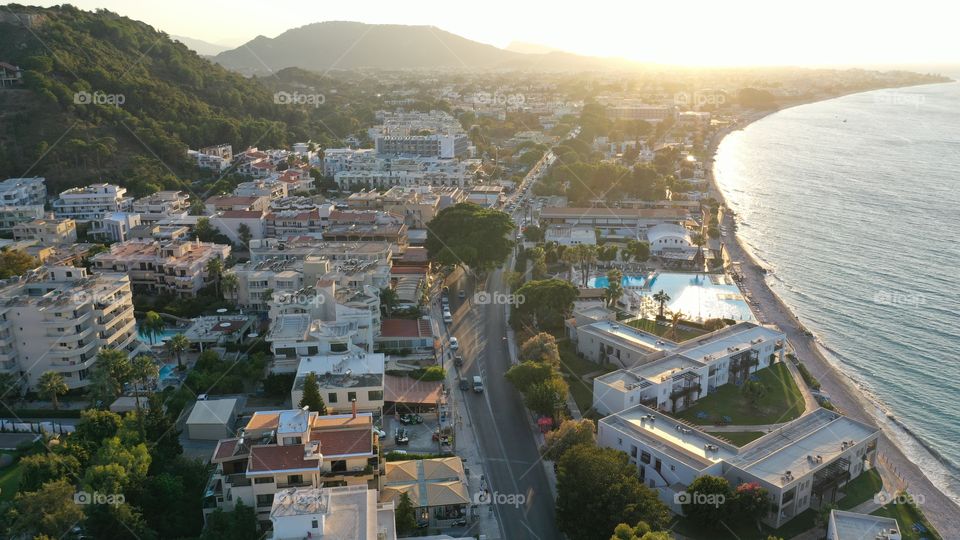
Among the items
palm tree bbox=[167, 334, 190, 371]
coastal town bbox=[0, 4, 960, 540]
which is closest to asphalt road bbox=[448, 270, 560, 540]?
coastal town bbox=[0, 4, 960, 540]

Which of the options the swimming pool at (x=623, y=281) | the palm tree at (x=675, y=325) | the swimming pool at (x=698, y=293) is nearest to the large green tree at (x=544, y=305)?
the palm tree at (x=675, y=325)

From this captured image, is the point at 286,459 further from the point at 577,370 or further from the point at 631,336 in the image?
the point at 631,336

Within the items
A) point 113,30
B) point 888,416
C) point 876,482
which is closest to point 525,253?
point 888,416
